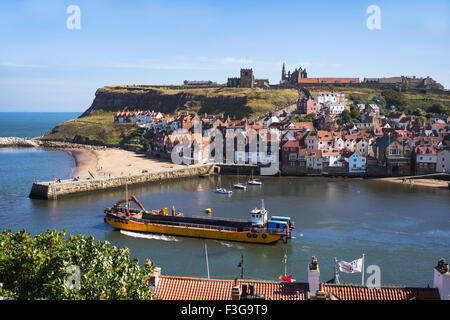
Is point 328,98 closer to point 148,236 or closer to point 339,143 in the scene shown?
point 339,143

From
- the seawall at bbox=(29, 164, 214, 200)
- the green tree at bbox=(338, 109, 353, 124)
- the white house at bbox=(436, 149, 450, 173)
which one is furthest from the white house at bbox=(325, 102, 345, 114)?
the seawall at bbox=(29, 164, 214, 200)

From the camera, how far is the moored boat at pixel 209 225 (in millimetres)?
36188

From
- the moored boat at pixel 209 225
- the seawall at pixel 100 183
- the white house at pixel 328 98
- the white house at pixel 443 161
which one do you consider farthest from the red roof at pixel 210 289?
the white house at pixel 328 98

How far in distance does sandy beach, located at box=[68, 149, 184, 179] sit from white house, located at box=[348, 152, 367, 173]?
89.0 feet

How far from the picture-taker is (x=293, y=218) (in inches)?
1683

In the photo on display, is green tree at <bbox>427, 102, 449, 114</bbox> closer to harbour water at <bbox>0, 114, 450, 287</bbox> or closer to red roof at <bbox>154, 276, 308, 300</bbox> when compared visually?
harbour water at <bbox>0, 114, 450, 287</bbox>

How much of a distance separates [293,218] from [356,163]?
3120 centimetres

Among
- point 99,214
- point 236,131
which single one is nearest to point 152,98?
point 236,131

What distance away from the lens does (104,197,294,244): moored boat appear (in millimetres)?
36188

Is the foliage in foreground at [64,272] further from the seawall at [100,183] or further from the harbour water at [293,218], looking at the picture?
the seawall at [100,183]

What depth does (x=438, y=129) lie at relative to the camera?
84000mm

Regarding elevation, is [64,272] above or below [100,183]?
above

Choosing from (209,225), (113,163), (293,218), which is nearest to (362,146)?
(293,218)
